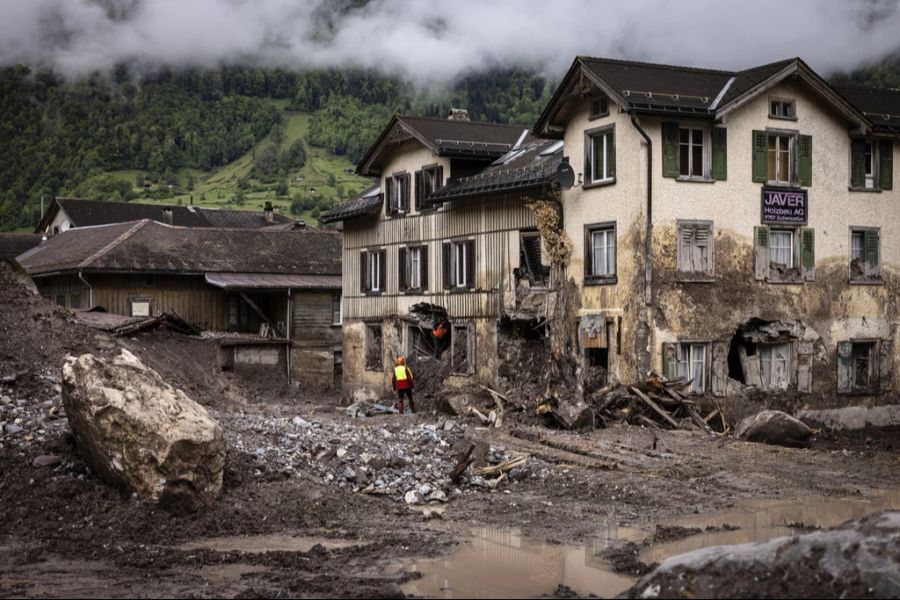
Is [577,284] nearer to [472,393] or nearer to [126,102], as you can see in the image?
[472,393]

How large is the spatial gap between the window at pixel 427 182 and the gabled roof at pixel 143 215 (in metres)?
39.7

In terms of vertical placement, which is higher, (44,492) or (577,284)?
(577,284)

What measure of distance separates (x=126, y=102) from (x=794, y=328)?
13770 cm

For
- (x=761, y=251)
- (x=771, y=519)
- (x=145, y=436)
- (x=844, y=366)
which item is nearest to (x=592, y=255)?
(x=761, y=251)

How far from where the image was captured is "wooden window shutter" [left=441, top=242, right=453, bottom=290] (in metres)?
36.8

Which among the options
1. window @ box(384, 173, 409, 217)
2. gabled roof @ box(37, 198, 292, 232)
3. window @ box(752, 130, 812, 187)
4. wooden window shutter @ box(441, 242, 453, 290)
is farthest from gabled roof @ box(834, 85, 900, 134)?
gabled roof @ box(37, 198, 292, 232)

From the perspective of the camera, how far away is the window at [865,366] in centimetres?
3256

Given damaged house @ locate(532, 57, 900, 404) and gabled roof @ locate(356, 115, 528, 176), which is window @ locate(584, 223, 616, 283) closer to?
damaged house @ locate(532, 57, 900, 404)

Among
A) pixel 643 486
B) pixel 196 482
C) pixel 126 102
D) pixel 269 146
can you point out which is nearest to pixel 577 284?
pixel 643 486

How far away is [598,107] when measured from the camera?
31.4m

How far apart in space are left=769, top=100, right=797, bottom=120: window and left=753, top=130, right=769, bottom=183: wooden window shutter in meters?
0.70

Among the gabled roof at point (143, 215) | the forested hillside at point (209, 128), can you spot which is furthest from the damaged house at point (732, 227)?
the forested hillside at point (209, 128)

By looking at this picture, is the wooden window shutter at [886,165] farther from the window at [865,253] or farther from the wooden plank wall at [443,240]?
the wooden plank wall at [443,240]

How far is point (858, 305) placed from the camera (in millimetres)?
32969
